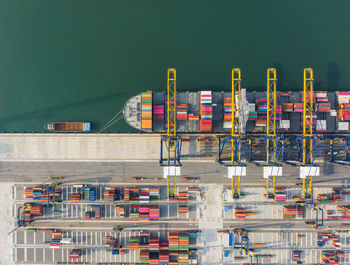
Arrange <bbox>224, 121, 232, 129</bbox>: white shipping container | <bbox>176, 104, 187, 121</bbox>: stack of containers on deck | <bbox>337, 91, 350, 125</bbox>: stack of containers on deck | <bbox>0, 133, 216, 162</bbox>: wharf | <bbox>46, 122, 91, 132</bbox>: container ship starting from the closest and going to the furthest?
<bbox>337, 91, 350, 125</bbox>: stack of containers on deck, <bbox>176, 104, 187, 121</bbox>: stack of containers on deck, <bbox>224, 121, 232, 129</bbox>: white shipping container, <bbox>0, 133, 216, 162</bbox>: wharf, <bbox>46, 122, 91, 132</bbox>: container ship

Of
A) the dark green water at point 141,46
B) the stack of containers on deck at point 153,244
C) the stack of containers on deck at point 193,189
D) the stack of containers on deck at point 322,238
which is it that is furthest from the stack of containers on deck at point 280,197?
the stack of containers on deck at point 153,244

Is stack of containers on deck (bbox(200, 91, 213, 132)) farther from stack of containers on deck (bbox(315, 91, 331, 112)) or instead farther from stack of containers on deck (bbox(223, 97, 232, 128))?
stack of containers on deck (bbox(315, 91, 331, 112))

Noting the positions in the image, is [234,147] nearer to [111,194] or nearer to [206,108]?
[206,108]

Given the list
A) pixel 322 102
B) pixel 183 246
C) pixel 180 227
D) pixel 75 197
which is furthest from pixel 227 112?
pixel 75 197

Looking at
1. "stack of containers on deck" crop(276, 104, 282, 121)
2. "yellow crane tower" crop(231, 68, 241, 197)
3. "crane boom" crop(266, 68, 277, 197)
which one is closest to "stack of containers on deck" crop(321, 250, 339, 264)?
"crane boom" crop(266, 68, 277, 197)

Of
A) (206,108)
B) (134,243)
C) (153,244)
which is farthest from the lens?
(134,243)

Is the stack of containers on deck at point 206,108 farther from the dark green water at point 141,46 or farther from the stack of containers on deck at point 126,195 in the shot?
the stack of containers on deck at point 126,195
